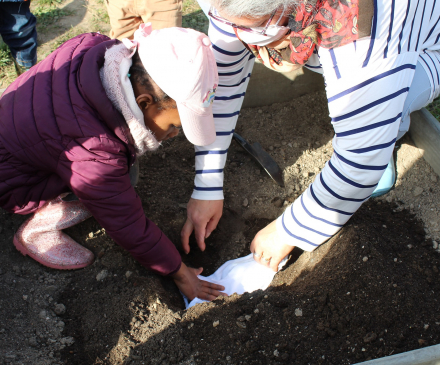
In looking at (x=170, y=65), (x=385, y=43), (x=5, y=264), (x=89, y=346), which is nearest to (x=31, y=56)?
(x=5, y=264)

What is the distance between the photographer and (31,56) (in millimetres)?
2977

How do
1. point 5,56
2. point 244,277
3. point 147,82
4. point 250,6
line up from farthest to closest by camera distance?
point 5,56, point 244,277, point 147,82, point 250,6

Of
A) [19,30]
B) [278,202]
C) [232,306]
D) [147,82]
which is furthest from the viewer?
[19,30]

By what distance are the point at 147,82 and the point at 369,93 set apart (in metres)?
0.83

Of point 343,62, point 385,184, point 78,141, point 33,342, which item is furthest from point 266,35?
point 33,342

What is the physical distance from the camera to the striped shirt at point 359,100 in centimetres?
129

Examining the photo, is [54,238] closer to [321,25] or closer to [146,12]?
[321,25]

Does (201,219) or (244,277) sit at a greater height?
(201,219)

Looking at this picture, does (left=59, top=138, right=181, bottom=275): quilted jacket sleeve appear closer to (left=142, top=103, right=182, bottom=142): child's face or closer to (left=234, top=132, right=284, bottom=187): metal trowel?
(left=142, top=103, right=182, bottom=142): child's face

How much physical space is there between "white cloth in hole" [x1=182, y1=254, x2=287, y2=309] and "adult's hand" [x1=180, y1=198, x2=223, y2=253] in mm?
183

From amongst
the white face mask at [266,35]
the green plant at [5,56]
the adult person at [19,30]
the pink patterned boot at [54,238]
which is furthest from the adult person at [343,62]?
the green plant at [5,56]

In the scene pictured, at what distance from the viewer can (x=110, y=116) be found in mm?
1475

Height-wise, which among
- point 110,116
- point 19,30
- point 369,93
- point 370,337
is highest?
point 369,93

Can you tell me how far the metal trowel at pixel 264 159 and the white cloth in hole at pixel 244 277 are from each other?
1.93 ft
